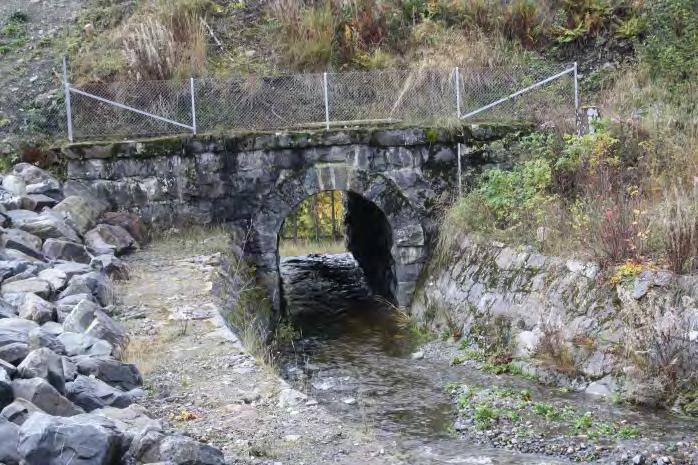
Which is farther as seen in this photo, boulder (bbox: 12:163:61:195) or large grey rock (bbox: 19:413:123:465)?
boulder (bbox: 12:163:61:195)

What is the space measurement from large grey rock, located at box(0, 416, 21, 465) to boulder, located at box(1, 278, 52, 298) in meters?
3.13

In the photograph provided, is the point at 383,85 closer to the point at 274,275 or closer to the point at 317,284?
the point at 274,275

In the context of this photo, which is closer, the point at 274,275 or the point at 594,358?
the point at 594,358

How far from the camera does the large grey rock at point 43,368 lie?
536 centimetres

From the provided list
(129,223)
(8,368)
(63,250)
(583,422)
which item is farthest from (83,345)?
(129,223)

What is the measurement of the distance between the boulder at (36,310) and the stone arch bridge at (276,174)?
5009 millimetres

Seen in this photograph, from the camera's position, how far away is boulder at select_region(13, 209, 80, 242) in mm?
9718

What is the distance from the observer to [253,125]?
1273 cm

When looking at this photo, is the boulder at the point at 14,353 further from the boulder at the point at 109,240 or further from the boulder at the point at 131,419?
the boulder at the point at 109,240

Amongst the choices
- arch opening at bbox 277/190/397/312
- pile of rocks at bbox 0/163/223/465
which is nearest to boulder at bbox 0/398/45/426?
pile of rocks at bbox 0/163/223/465

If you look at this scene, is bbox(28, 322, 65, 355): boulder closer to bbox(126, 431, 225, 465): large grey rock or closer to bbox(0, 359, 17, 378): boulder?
bbox(0, 359, 17, 378): boulder

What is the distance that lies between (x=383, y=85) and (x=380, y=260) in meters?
3.48

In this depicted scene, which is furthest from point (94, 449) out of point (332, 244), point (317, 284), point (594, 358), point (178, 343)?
point (332, 244)

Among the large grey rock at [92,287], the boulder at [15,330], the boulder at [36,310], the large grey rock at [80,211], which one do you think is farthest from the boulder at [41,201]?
the boulder at [15,330]
